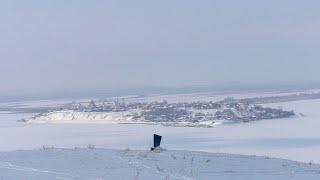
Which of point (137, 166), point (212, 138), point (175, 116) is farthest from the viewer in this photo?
point (175, 116)

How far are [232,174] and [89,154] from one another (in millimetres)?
3143

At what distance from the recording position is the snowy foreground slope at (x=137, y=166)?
405 inches

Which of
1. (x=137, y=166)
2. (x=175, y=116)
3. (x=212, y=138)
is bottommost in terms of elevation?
(x=212, y=138)

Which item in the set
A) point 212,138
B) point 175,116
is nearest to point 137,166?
point 212,138

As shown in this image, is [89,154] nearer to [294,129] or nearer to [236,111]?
[294,129]

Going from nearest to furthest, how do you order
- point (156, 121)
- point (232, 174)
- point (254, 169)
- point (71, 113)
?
point (232, 174)
point (254, 169)
point (156, 121)
point (71, 113)

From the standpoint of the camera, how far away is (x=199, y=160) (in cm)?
1255

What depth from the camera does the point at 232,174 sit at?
Result: 10.8 metres

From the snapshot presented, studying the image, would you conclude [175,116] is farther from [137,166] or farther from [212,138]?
[137,166]

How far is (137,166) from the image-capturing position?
1129 centimetres

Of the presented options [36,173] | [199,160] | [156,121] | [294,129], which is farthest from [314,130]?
[36,173]

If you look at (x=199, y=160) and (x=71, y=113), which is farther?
(x=71, y=113)

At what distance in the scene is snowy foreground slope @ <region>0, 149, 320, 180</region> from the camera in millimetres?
10281

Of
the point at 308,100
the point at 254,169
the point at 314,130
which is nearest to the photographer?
the point at 254,169
